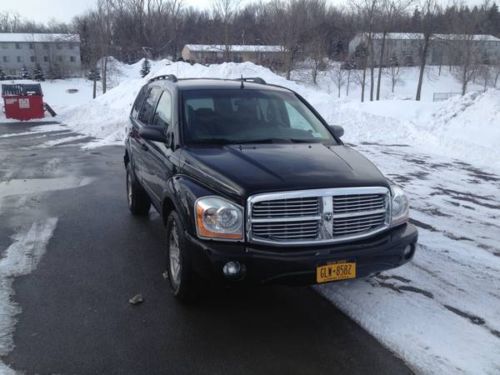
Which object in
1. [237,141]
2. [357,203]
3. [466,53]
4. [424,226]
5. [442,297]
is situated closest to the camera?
[357,203]

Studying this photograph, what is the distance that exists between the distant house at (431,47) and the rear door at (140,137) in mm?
41310

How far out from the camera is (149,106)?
6.09 metres

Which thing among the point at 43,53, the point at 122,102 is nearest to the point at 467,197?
the point at 122,102

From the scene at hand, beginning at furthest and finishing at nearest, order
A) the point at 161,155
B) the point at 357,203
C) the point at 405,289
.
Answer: the point at 161,155 → the point at 405,289 → the point at 357,203

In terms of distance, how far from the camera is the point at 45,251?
18.1 ft

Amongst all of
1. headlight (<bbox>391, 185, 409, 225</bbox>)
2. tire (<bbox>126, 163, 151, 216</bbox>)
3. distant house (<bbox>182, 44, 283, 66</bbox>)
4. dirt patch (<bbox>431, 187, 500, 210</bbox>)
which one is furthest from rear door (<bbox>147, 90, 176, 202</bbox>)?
distant house (<bbox>182, 44, 283, 66</bbox>)

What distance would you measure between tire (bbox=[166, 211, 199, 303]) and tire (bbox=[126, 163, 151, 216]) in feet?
8.15

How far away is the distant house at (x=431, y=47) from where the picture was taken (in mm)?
47750

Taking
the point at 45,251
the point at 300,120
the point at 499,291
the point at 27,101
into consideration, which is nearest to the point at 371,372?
the point at 499,291

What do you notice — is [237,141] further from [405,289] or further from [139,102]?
[139,102]

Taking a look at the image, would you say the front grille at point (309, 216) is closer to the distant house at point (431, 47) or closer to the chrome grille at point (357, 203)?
the chrome grille at point (357, 203)

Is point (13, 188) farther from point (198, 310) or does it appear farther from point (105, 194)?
point (198, 310)

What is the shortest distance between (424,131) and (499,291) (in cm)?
1131

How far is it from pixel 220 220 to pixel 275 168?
64 cm
